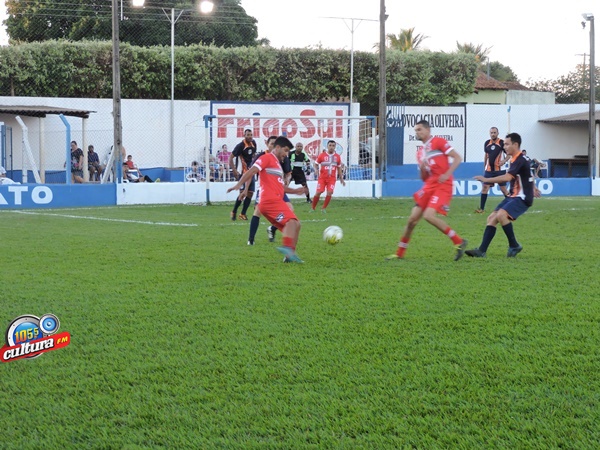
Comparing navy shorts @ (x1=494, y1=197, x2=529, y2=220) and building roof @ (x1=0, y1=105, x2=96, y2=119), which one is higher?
building roof @ (x1=0, y1=105, x2=96, y2=119)

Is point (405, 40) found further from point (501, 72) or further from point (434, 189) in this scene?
point (434, 189)

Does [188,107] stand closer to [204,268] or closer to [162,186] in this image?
[162,186]

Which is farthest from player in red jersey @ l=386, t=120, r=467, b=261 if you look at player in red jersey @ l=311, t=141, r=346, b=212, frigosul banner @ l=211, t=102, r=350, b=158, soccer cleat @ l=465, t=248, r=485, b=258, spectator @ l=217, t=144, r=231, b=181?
frigosul banner @ l=211, t=102, r=350, b=158

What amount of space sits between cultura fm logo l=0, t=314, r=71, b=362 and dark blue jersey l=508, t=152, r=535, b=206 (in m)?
6.83

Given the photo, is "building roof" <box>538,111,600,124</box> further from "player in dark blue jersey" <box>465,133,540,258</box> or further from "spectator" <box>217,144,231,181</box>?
"player in dark blue jersey" <box>465,133,540,258</box>

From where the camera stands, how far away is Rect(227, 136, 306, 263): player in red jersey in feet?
32.8

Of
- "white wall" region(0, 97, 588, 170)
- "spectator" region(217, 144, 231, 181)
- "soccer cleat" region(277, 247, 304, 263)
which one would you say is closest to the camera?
"soccer cleat" region(277, 247, 304, 263)

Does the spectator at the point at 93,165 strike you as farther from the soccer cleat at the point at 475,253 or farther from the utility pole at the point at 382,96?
the soccer cleat at the point at 475,253

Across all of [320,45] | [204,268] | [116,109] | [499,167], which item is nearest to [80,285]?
[204,268]

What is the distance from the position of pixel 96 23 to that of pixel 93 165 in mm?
15503

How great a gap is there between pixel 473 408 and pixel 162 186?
19562mm

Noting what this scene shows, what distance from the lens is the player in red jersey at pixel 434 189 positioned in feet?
33.1

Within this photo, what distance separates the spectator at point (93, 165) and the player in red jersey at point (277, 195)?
18192 mm

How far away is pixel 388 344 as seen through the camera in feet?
18.7
